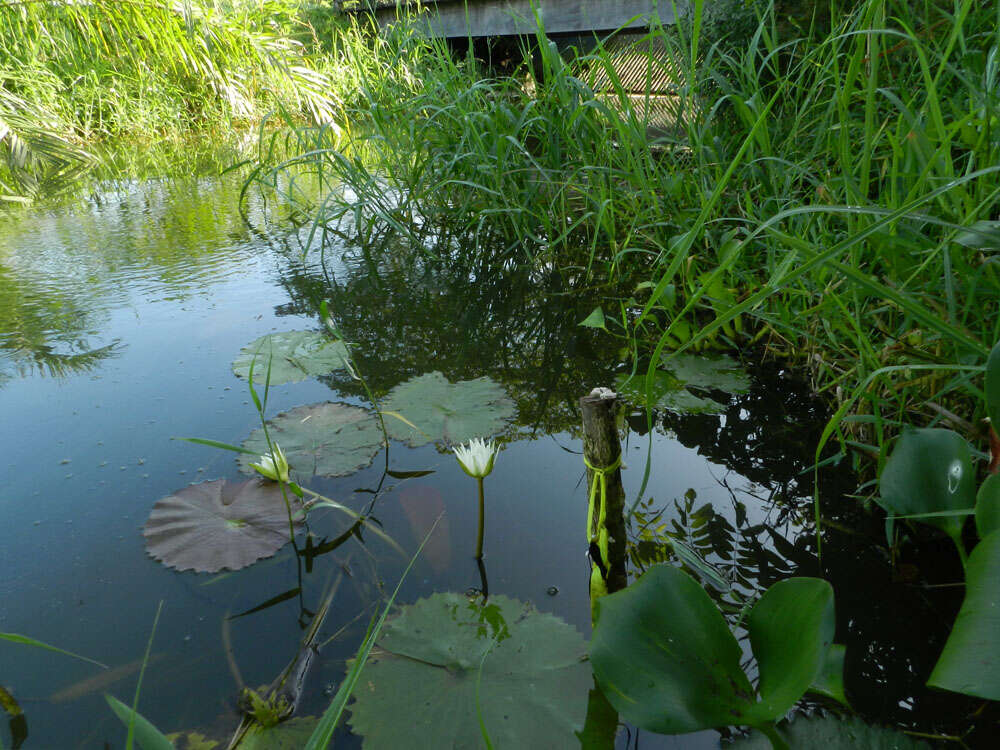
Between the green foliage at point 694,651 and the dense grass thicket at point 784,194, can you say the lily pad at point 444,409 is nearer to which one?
the dense grass thicket at point 784,194

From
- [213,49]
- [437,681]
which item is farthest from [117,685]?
[213,49]

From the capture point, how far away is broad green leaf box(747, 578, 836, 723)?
21.1 inches

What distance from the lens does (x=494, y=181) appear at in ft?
6.65

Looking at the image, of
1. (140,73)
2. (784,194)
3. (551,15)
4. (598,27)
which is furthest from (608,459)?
(140,73)

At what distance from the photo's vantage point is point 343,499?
1026mm

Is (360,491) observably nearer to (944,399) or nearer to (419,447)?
(419,447)

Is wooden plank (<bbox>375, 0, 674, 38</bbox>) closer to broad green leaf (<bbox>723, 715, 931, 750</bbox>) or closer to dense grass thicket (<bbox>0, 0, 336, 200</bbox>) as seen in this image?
dense grass thicket (<bbox>0, 0, 336, 200</bbox>)

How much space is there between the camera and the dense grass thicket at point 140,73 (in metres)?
3.75

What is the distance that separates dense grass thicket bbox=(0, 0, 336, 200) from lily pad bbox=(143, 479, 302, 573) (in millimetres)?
3074

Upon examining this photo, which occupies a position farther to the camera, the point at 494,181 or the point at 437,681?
the point at 494,181

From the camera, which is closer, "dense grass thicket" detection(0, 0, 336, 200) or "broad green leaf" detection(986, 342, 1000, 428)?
"broad green leaf" detection(986, 342, 1000, 428)

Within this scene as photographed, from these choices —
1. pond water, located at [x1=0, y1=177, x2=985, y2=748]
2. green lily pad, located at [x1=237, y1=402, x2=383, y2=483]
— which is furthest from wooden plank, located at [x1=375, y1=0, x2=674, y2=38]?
green lily pad, located at [x1=237, y1=402, x2=383, y2=483]

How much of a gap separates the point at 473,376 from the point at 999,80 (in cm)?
111

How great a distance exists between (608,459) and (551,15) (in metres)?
3.67
